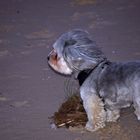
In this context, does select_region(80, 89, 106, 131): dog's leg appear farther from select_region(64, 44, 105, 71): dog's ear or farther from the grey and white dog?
select_region(64, 44, 105, 71): dog's ear

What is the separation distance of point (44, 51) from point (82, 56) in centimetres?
263

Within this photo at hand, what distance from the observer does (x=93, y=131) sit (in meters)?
6.20

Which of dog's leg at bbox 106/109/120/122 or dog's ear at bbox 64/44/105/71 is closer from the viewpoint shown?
dog's ear at bbox 64/44/105/71

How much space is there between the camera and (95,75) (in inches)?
238

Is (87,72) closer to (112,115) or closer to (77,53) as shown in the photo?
(77,53)

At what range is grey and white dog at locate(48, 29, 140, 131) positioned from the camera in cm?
584

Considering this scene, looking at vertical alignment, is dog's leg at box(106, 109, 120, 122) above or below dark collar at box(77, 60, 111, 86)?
below

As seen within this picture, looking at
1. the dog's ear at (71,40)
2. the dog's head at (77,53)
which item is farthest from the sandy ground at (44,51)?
the dog's ear at (71,40)

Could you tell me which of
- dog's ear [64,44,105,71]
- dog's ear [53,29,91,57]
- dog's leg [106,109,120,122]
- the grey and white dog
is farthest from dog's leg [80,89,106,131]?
dog's ear [53,29,91,57]

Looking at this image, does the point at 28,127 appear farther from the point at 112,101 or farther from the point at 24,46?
the point at 24,46

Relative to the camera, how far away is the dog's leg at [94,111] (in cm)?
602

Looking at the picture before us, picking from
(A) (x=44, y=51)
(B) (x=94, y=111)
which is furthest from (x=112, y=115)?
(A) (x=44, y=51)

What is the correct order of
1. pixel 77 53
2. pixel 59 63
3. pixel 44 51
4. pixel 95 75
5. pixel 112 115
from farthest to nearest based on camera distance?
pixel 44 51
pixel 112 115
pixel 59 63
pixel 95 75
pixel 77 53

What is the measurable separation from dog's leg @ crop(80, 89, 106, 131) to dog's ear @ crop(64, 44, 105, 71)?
1.17 feet
